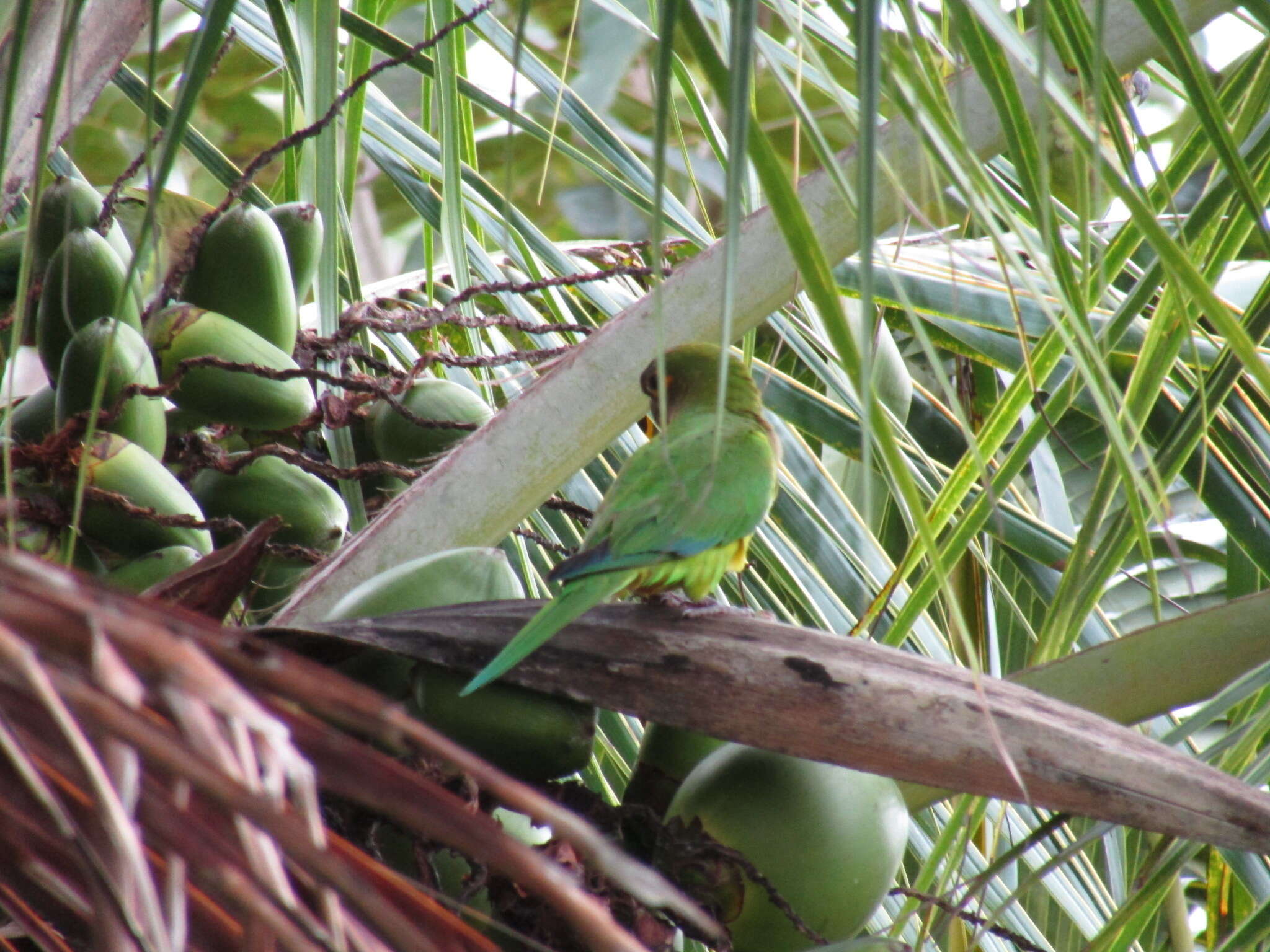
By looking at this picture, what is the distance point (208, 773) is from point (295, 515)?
43.3 inches

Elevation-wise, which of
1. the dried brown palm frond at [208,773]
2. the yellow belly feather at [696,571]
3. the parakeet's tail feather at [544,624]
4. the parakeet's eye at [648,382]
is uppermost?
the parakeet's eye at [648,382]

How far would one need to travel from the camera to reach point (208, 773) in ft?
1.19

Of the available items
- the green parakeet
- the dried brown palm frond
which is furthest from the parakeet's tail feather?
the dried brown palm frond

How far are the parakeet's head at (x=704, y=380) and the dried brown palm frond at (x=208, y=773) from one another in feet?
4.43

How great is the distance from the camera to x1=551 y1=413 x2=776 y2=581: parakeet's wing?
4.93 feet

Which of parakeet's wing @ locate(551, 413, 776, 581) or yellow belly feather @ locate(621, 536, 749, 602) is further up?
parakeet's wing @ locate(551, 413, 776, 581)

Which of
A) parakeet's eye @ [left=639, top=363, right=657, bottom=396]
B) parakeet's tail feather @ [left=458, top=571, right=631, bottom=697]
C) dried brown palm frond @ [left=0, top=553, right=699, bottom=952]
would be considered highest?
parakeet's eye @ [left=639, top=363, right=657, bottom=396]

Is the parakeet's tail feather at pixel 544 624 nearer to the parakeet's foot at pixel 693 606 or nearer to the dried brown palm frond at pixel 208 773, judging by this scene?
the parakeet's foot at pixel 693 606

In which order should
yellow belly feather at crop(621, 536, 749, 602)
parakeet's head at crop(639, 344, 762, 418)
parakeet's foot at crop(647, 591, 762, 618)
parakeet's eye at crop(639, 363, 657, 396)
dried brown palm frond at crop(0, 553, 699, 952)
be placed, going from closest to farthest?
dried brown palm frond at crop(0, 553, 699, 952)
parakeet's foot at crop(647, 591, 762, 618)
parakeet's eye at crop(639, 363, 657, 396)
yellow belly feather at crop(621, 536, 749, 602)
parakeet's head at crop(639, 344, 762, 418)

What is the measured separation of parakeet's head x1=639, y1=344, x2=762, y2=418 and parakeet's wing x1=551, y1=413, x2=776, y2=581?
83 millimetres

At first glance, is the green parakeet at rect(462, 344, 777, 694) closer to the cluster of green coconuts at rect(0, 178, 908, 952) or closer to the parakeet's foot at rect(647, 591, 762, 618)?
the parakeet's foot at rect(647, 591, 762, 618)

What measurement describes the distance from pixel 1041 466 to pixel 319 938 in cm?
173

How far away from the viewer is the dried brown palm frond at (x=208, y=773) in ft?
1.19

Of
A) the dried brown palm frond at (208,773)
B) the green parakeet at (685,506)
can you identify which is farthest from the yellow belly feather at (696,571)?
the dried brown palm frond at (208,773)
